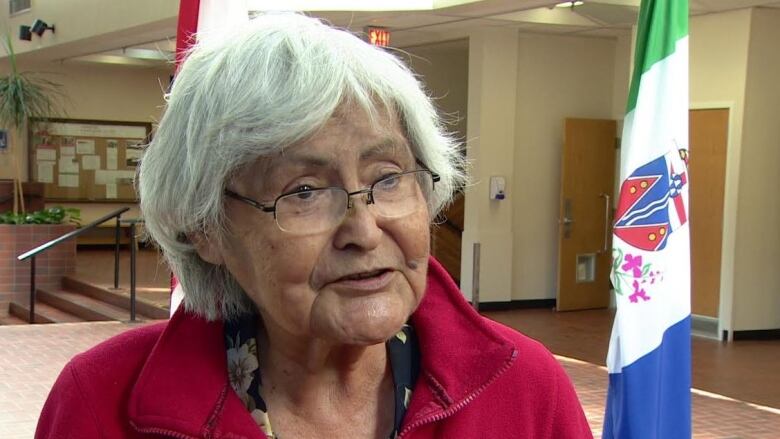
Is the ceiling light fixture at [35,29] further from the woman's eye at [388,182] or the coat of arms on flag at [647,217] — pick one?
the woman's eye at [388,182]

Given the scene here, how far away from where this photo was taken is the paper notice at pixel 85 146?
56.0 ft

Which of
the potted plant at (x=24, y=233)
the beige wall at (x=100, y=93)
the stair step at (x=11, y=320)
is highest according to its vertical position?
the beige wall at (x=100, y=93)

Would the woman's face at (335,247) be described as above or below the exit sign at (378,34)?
below

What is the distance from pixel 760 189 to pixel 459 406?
346 inches

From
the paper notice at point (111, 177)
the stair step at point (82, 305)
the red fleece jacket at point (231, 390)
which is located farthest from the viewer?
the paper notice at point (111, 177)

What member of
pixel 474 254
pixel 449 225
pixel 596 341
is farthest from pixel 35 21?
pixel 596 341

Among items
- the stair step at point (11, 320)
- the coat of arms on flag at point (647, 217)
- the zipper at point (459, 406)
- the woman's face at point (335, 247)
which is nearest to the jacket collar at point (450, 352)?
the zipper at point (459, 406)

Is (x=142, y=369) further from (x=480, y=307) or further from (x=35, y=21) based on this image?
(x=35, y=21)

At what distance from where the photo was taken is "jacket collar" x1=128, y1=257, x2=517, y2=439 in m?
1.38

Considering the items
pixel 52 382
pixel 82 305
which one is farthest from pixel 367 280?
pixel 82 305

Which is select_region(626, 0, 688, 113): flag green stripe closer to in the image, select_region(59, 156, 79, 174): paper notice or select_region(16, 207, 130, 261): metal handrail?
select_region(16, 207, 130, 261): metal handrail

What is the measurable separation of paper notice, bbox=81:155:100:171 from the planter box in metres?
4.11

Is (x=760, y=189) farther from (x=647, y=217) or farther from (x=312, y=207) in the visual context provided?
(x=312, y=207)

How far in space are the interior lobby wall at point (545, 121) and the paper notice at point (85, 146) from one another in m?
8.63
